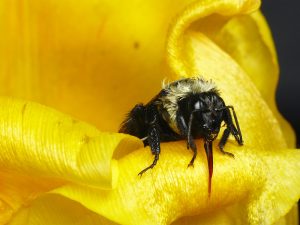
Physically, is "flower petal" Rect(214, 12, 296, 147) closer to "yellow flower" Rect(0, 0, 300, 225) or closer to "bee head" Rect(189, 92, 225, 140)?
"yellow flower" Rect(0, 0, 300, 225)

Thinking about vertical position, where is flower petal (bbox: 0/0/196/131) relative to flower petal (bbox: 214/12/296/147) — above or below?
above

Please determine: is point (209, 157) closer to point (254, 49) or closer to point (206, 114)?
point (206, 114)

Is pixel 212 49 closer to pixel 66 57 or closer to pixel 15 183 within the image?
pixel 66 57

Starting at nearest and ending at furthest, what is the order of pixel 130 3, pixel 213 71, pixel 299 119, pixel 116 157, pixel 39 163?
pixel 39 163 < pixel 116 157 < pixel 213 71 < pixel 130 3 < pixel 299 119

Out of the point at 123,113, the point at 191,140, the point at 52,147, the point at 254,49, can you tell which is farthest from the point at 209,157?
the point at 254,49

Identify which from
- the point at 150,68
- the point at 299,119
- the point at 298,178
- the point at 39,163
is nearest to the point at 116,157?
the point at 39,163

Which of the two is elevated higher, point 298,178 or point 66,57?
point 66,57

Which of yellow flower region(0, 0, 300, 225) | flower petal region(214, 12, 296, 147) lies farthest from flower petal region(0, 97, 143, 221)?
flower petal region(214, 12, 296, 147)
